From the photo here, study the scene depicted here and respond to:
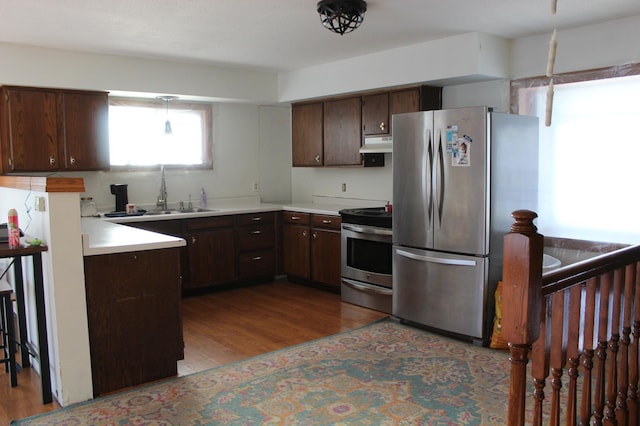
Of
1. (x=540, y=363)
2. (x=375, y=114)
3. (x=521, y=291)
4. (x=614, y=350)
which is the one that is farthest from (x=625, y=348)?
(x=375, y=114)

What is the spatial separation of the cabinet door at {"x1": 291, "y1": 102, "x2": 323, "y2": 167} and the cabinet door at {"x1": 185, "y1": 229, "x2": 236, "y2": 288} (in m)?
1.20

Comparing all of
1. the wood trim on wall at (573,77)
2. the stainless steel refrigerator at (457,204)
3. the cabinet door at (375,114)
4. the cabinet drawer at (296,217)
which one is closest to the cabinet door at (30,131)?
the cabinet drawer at (296,217)

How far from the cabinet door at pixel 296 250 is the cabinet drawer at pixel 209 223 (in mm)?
674

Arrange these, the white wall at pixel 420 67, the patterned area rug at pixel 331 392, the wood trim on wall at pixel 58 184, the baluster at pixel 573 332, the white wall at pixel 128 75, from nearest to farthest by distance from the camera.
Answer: the baluster at pixel 573 332 → the patterned area rug at pixel 331 392 → the wood trim on wall at pixel 58 184 → the white wall at pixel 420 67 → the white wall at pixel 128 75

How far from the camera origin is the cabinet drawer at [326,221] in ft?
17.3

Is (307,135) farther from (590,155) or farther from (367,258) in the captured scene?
(590,155)

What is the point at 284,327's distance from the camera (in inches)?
171

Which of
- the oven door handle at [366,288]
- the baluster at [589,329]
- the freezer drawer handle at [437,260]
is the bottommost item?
the oven door handle at [366,288]

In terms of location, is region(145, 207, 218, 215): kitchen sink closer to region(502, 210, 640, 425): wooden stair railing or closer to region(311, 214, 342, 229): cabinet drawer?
region(311, 214, 342, 229): cabinet drawer

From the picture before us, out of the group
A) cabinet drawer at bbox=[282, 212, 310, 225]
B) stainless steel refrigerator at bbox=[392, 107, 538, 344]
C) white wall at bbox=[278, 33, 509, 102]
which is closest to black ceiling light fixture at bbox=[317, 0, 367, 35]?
stainless steel refrigerator at bbox=[392, 107, 538, 344]

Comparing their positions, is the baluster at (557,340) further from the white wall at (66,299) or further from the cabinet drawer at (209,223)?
the cabinet drawer at (209,223)

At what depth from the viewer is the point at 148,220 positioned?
497cm

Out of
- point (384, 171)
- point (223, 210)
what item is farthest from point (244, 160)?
point (384, 171)

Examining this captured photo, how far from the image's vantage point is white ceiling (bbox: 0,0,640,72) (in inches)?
135
